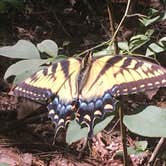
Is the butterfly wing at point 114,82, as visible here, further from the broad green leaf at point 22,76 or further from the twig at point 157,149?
the twig at point 157,149

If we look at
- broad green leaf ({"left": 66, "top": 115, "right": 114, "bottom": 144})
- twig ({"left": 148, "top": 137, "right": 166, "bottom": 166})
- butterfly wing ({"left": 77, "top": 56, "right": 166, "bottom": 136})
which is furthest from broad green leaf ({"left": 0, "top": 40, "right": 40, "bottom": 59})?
twig ({"left": 148, "top": 137, "right": 166, "bottom": 166})

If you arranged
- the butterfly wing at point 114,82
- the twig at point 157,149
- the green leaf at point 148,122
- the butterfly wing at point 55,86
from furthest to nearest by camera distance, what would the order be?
the twig at point 157,149, the butterfly wing at point 55,86, the butterfly wing at point 114,82, the green leaf at point 148,122

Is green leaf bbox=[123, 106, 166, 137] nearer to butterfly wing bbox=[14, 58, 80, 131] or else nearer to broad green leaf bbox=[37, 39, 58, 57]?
butterfly wing bbox=[14, 58, 80, 131]

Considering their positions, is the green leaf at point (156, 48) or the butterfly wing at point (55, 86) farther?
the green leaf at point (156, 48)

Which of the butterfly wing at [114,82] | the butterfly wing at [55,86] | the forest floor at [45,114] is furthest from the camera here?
the forest floor at [45,114]

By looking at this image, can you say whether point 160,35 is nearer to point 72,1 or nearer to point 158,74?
point 72,1

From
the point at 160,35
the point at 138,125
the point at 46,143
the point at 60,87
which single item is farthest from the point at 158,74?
the point at 160,35

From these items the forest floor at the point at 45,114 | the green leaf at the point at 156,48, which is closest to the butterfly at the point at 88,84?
the green leaf at the point at 156,48
